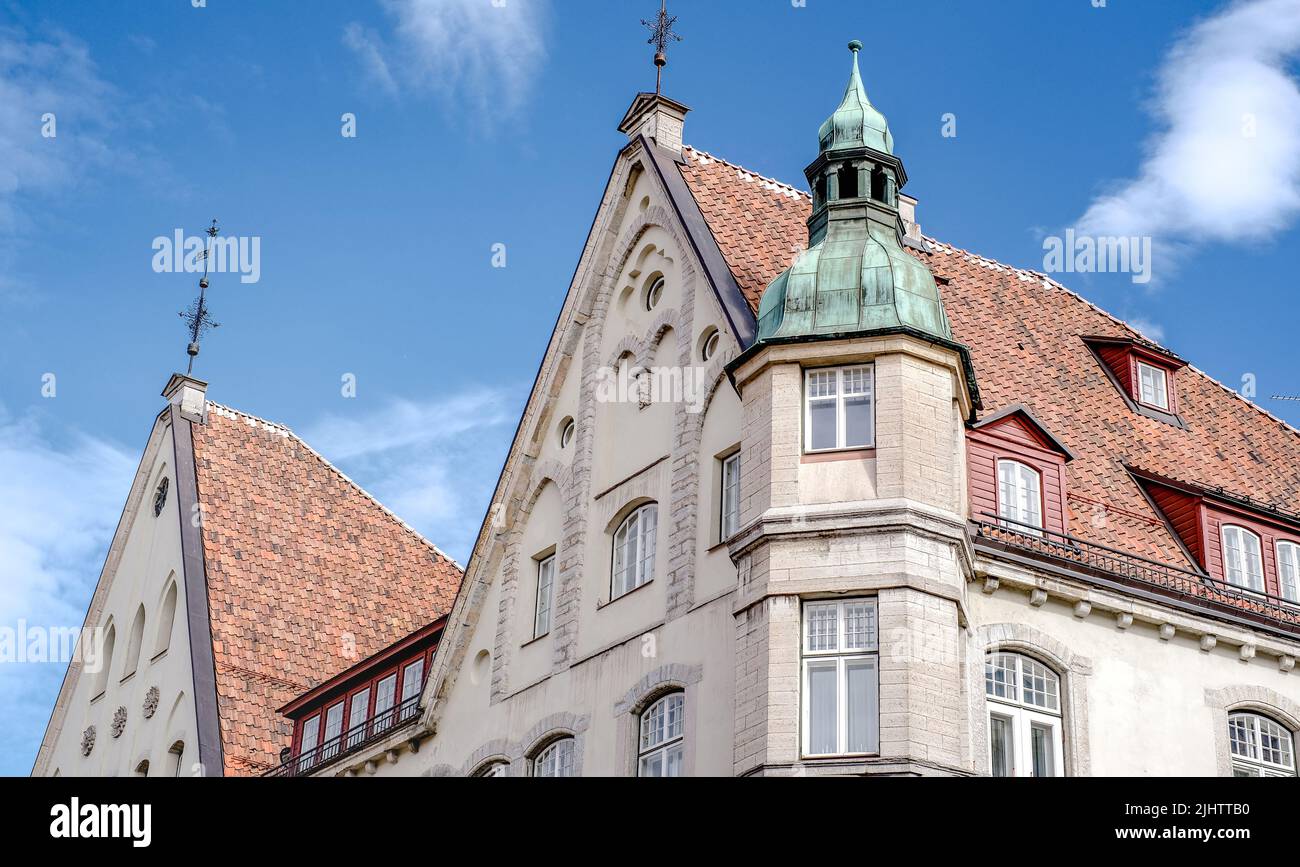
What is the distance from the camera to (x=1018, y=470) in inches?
1179

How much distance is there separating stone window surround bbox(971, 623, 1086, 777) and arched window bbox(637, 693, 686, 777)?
13.7 feet

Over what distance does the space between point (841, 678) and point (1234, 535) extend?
29.2ft

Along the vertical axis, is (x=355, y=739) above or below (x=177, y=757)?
below

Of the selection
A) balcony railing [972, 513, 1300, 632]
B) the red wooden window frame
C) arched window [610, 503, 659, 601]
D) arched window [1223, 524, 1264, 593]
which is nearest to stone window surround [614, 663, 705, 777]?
arched window [610, 503, 659, 601]

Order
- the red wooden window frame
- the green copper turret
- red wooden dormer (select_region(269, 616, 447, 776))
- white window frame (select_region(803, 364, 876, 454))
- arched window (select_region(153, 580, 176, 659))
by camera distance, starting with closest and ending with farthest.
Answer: white window frame (select_region(803, 364, 876, 454)), the green copper turret, red wooden dormer (select_region(269, 616, 447, 776)), the red wooden window frame, arched window (select_region(153, 580, 176, 659))

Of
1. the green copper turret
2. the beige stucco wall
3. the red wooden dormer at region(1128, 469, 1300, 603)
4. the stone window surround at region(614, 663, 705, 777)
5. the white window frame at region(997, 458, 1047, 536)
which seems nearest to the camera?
the stone window surround at region(614, 663, 705, 777)

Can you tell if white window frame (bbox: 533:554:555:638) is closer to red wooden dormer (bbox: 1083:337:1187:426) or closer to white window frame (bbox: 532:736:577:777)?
white window frame (bbox: 532:736:577:777)

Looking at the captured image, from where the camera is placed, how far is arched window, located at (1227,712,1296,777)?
28.9 metres

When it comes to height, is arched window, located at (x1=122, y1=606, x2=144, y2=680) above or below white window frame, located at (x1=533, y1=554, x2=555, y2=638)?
above

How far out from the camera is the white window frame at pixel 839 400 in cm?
2736

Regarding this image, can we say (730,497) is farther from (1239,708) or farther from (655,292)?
(1239,708)

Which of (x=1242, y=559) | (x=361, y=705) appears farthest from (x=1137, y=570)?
(x=361, y=705)

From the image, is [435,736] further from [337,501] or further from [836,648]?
[337,501]

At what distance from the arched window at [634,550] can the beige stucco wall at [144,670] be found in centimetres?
1223
